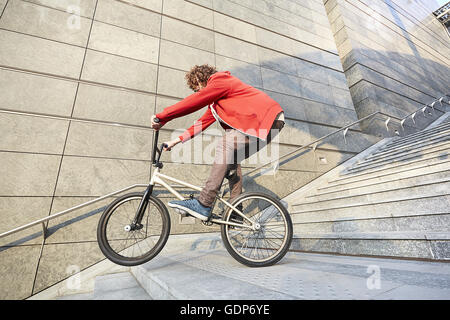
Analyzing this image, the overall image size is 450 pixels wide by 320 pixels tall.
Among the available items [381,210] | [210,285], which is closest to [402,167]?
[381,210]

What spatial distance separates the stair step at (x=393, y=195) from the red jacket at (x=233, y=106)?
1971 millimetres

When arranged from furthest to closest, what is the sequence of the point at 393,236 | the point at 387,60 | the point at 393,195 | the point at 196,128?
1. the point at 387,60
2. the point at 393,195
3. the point at 196,128
4. the point at 393,236

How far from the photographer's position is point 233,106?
6.64 feet

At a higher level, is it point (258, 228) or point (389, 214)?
point (389, 214)

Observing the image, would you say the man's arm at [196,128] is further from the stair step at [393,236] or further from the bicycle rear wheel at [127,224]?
the stair step at [393,236]

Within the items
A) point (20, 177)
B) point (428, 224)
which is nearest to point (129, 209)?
point (20, 177)

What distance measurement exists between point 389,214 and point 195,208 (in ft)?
7.23

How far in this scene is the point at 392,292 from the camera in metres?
0.97

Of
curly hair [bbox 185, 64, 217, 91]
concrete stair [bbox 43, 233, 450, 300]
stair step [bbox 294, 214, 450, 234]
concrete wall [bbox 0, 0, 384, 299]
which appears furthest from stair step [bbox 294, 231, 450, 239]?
curly hair [bbox 185, 64, 217, 91]

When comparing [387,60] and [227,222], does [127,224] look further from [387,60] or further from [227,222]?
[387,60]

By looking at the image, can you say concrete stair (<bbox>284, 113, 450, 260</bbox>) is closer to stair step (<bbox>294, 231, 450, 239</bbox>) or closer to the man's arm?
stair step (<bbox>294, 231, 450, 239</bbox>)

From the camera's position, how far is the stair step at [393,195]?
2.32 metres

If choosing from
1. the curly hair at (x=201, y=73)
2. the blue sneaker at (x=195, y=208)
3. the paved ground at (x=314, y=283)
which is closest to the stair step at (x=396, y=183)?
the paved ground at (x=314, y=283)

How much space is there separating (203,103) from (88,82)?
3.04 meters
